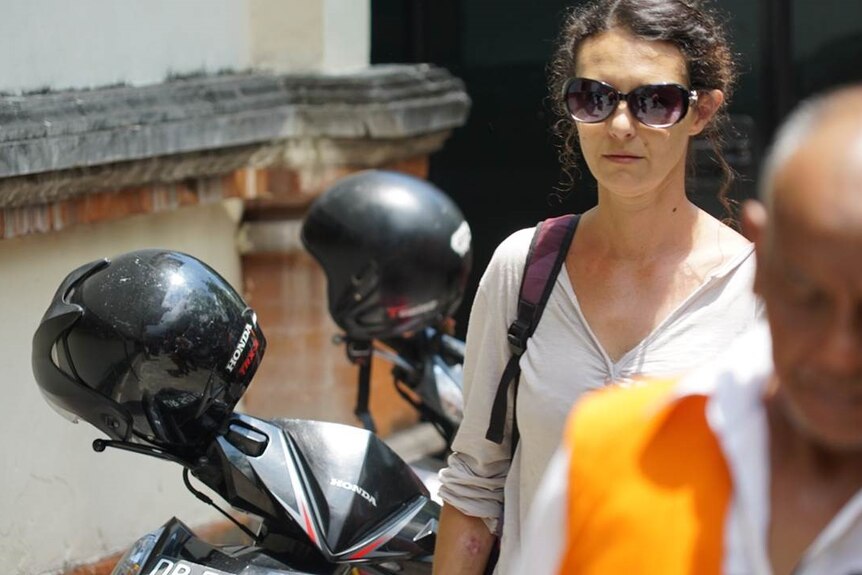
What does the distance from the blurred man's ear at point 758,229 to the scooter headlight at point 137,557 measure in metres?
1.86

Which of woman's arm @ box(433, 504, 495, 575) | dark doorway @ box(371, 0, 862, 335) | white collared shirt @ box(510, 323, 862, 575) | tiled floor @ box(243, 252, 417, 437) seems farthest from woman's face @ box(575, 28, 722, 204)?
dark doorway @ box(371, 0, 862, 335)

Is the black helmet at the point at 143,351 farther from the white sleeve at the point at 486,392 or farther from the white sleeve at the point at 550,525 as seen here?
the white sleeve at the point at 550,525

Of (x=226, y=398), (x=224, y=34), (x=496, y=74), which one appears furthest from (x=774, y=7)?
(x=226, y=398)

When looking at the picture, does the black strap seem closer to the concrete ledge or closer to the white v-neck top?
the white v-neck top

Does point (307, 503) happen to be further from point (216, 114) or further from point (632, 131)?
point (216, 114)

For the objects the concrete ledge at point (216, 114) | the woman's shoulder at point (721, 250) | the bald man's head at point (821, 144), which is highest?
the bald man's head at point (821, 144)

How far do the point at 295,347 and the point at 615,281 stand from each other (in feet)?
10.5

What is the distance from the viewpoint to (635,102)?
276cm

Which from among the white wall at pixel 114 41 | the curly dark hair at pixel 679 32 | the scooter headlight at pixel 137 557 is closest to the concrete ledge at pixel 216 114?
the white wall at pixel 114 41

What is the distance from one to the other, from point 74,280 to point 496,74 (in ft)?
14.2

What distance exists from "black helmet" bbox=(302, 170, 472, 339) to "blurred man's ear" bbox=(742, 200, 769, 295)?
3.01 meters

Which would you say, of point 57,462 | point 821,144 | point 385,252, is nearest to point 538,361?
point 821,144

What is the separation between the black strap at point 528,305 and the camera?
267 cm

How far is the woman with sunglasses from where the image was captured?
263 centimetres
